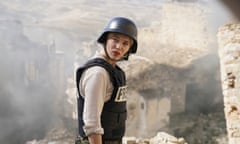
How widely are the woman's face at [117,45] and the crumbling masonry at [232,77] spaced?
1.39 metres

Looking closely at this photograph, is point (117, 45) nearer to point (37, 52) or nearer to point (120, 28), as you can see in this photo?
point (120, 28)

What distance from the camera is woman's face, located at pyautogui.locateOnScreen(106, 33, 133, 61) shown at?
45.2 inches

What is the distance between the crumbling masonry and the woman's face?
1.39 metres

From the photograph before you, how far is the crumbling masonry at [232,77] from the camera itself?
2.27 m

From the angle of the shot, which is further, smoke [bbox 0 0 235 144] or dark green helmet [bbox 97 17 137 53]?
smoke [bbox 0 0 235 144]

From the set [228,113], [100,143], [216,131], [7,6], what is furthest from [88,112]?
[7,6]

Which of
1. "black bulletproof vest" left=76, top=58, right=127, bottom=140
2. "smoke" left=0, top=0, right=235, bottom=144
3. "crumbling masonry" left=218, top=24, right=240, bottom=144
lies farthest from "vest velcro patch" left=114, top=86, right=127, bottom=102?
"smoke" left=0, top=0, right=235, bottom=144

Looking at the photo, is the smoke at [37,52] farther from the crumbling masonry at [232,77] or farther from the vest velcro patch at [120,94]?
the vest velcro patch at [120,94]

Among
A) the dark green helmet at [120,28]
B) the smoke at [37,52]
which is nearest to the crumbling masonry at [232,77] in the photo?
the dark green helmet at [120,28]

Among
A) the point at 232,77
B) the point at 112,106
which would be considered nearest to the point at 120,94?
the point at 112,106

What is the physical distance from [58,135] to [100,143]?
6.71 meters

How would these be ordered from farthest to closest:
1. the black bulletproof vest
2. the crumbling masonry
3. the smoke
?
the smoke, the crumbling masonry, the black bulletproof vest

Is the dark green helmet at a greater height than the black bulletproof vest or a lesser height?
greater

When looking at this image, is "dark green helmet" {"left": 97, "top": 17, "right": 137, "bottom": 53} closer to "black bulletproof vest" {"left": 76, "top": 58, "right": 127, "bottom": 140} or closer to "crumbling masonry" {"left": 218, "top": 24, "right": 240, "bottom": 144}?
"black bulletproof vest" {"left": 76, "top": 58, "right": 127, "bottom": 140}
